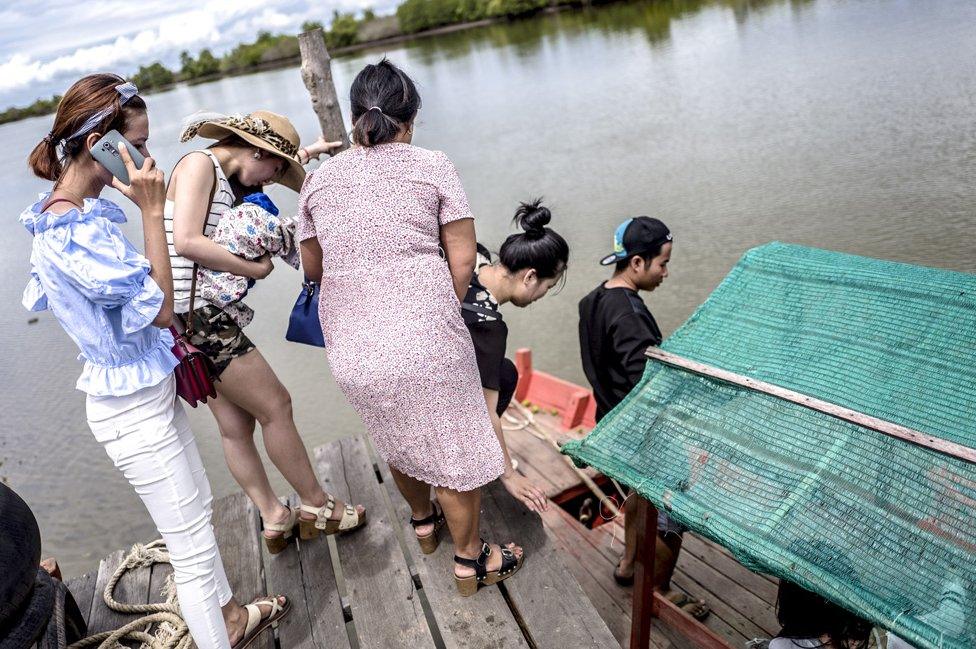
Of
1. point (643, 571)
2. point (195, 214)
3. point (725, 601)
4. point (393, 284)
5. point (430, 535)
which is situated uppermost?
point (195, 214)

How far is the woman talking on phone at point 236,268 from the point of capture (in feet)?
6.66

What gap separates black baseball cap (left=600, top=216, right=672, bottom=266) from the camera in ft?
9.18

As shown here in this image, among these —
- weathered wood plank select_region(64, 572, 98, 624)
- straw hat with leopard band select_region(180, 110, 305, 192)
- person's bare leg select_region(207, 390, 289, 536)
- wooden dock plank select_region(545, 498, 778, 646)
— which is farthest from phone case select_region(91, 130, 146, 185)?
wooden dock plank select_region(545, 498, 778, 646)

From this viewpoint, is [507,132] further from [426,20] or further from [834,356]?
[426,20]

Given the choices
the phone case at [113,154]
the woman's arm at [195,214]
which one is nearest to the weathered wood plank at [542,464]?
the woman's arm at [195,214]

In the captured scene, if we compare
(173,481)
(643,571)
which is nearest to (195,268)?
(173,481)

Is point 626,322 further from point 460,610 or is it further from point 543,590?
point 460,610

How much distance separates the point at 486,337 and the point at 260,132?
980 millimetres

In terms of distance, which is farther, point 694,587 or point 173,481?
point 694,587

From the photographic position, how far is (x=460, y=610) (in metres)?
2.27

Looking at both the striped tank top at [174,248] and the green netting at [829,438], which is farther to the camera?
the striped tank top at [174,248]

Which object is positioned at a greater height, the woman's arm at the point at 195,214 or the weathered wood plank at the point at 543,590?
the woman's arm at the point at 195,214

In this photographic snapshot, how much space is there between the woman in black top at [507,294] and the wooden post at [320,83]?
108 cm

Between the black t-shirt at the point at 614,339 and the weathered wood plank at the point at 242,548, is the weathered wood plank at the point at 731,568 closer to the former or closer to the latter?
the black t-shirt at the point at 614,339
